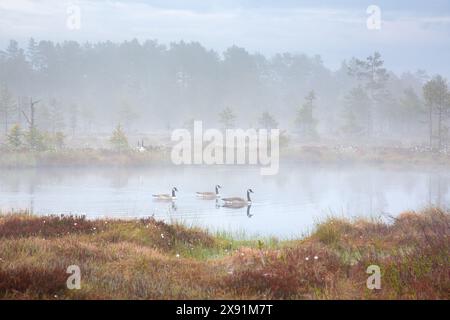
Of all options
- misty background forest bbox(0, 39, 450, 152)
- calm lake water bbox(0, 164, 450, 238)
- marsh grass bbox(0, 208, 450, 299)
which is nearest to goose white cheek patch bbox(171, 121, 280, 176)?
calm lake water bbox(0, 164, 450, 238)

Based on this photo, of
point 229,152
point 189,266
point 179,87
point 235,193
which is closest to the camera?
point 189,266

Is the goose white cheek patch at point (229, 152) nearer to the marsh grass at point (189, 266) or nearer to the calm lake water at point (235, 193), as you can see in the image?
the calm lake water at point (235, 193)

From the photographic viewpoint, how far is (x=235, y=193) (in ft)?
124

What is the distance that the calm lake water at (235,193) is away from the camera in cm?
2605

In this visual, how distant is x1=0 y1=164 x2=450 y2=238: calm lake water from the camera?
26047mm

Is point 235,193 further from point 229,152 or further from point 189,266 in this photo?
point 229,152

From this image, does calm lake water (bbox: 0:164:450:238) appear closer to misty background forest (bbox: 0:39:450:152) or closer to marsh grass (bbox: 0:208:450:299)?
marsh grass (bbox: 0:208:450:299)

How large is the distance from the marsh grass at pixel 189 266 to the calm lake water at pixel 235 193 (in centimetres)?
407

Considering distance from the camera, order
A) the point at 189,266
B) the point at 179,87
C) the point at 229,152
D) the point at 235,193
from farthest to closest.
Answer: the point at 179,87, the point at 229,152, the point at 235,193, the point at 189,266

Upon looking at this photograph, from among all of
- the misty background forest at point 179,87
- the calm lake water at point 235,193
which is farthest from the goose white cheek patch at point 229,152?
the misty background forest at point 179,87

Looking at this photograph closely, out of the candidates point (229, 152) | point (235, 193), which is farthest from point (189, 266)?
point (229, 152)

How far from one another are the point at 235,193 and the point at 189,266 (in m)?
26.9

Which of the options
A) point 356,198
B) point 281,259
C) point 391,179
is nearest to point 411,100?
point 391,179
